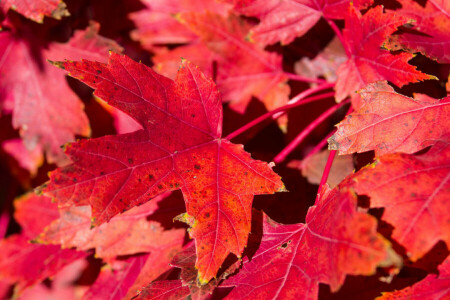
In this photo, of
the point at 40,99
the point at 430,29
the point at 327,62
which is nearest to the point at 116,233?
the point at 40,99

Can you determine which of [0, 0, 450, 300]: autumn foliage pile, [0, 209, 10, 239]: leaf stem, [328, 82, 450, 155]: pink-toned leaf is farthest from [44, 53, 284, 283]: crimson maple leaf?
[0, 209, 10, 239]: leaf stem

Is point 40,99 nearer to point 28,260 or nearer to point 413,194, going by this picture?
point 28,260

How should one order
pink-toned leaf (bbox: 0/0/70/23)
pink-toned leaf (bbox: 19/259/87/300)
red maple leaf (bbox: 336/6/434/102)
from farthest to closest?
1. pink-toned leaf (bbox: 19/259/87/300)
2. pink-toned leaf (bbox: 0/0/70/23)
3. red maple leaf (bbox: 336/6/434/102)

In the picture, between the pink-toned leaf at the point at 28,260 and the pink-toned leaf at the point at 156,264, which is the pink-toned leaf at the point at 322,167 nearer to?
the pink-toned leaf at the point at 156,264

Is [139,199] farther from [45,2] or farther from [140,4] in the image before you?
[140,4]

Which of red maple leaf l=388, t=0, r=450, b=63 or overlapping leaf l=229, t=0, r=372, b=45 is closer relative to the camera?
red maple leaf l=388, t=0, r=450, b=63

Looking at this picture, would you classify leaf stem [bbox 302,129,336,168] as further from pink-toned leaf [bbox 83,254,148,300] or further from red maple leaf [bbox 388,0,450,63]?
pink-toned leaf [bbox 83,254,148,300]

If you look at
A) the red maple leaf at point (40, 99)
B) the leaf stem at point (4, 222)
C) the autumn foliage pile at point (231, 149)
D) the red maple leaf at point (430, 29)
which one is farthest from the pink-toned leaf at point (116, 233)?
the red maple leaf at point (430, 29)

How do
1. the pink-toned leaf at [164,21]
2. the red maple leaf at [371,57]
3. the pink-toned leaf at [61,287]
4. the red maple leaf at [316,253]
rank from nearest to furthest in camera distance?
the red maple leaf at [316,253], the red maple leaf at [371,57], the pink-toned leaf at [164,21], the pink-toned leaf at [61,287]
